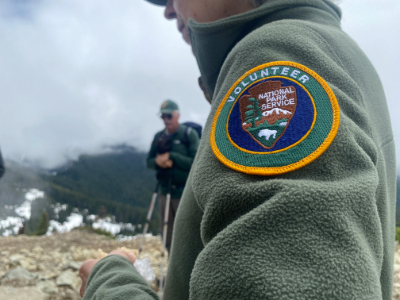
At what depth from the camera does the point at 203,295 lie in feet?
1.16

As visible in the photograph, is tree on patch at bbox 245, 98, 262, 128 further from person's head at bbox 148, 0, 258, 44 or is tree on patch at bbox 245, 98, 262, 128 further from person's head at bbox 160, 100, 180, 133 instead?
person's head at bbox 160, 100, 180, 133

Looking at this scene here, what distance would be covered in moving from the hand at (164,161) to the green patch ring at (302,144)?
10.1ft

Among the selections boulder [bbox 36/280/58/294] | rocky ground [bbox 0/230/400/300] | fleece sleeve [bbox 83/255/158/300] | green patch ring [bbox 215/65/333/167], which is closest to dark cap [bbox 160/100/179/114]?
rocky ground [bbox 0/230/400/300]

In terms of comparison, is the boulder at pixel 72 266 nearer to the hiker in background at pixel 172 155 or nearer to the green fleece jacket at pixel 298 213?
the hiker in background at pixel 172 155

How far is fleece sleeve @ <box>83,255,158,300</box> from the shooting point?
0.56m

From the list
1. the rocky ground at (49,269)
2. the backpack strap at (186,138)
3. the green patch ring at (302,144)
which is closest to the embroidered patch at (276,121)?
the green patch ring at (302,144)

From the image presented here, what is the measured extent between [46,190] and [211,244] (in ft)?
88.3

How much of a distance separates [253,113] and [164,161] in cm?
311

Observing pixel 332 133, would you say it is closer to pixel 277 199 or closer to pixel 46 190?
pixel 277 199

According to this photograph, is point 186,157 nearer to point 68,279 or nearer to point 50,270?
point 68,279

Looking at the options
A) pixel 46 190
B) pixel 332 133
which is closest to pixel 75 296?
pixel 332 133

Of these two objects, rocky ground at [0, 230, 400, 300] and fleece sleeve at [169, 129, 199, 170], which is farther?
fleece sleeve at [169, 129, 199, 170]

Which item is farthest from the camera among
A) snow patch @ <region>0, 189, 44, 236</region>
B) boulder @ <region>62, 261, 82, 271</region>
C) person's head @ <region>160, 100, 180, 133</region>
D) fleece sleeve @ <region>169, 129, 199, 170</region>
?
snow patch @ <region>0, 189, 44, 236</region>

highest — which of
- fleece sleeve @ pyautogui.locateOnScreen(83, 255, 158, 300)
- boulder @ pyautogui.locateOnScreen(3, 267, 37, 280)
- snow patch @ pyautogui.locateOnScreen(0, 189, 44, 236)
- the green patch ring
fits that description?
the green patch ring
